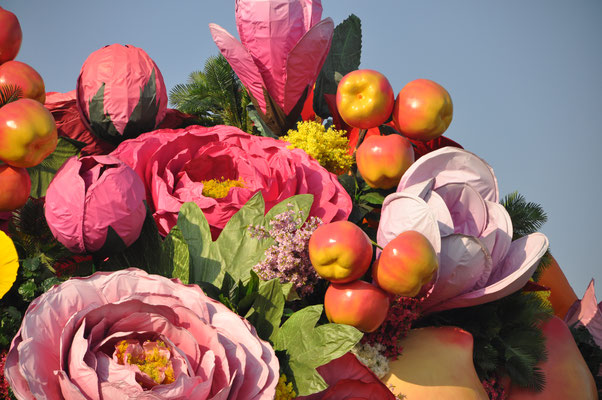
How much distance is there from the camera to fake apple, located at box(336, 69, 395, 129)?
0.90 m

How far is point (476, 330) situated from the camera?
89cm

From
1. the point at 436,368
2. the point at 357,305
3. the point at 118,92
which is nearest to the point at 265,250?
the point at 357,305

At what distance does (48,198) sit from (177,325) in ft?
0.75

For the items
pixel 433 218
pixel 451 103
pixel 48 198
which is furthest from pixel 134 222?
pixel 451 103

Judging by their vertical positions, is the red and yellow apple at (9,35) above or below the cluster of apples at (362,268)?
above

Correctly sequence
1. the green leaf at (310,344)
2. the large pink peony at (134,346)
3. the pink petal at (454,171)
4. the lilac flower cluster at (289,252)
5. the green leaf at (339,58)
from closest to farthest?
the large pink peony at (134,346) < the green leaf at (310,344) < the lilac flower cluster at (289,252) < the pink petal at (454,171) < the green leaf at (339,58)

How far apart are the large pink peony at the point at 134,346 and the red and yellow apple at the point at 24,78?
378 mm

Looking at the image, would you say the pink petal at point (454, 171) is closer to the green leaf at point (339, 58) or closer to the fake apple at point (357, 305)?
the fake apple at point (357, 305)

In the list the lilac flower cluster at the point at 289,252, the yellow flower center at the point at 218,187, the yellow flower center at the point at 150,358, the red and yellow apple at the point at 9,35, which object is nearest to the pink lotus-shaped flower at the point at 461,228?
the lilac flower cluster at the point at 289,252

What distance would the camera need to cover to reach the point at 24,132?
71cm

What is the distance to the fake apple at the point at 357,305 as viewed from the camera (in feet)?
2.33

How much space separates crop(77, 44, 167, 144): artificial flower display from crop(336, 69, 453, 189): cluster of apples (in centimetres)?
29

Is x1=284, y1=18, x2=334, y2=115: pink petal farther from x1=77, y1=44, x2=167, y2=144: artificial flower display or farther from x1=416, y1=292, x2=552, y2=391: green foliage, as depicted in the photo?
x1=416, y1=292, x2=552, y2=391: green foliage

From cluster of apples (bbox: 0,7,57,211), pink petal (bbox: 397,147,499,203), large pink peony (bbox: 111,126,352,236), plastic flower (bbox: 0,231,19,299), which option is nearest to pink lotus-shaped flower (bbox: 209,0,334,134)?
large pink peony (bbox: 111,126,352,236)
